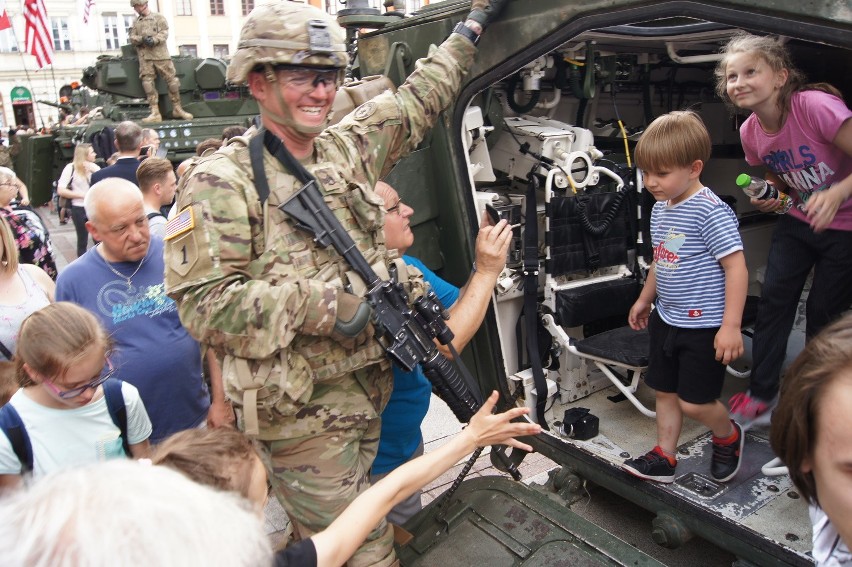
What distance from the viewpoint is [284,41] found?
2.07m

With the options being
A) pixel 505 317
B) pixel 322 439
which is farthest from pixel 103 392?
pixel 505 317

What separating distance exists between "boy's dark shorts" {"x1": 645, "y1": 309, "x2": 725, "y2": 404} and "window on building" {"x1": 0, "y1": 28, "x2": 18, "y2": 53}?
125 ft

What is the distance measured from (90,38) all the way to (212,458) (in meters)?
37.8

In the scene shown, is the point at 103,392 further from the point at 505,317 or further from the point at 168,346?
the point at 505,317

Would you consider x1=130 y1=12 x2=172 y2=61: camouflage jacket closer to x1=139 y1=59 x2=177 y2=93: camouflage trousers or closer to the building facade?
x1=139 y1=59 x2=177 y2=93: camouflage trousers

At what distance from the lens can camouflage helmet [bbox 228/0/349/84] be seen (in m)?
2.07

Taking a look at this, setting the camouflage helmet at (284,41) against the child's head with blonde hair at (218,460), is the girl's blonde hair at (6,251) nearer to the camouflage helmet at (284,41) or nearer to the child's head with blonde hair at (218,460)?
the camouflage helmet at (284,41)

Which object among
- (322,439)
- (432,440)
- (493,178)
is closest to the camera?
(322,439)

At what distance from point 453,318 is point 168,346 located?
1.14m

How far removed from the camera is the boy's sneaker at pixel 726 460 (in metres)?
2.91

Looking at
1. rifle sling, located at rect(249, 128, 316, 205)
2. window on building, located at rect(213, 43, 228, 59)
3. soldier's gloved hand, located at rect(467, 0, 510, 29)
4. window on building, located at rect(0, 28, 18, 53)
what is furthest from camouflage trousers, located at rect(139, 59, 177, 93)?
window on building, located at rect(0, 28, 18, 53)

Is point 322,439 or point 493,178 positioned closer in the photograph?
point 322,439

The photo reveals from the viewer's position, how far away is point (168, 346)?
270 centimetres

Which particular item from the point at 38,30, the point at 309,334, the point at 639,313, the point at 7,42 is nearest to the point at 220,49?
the point at 7,42
